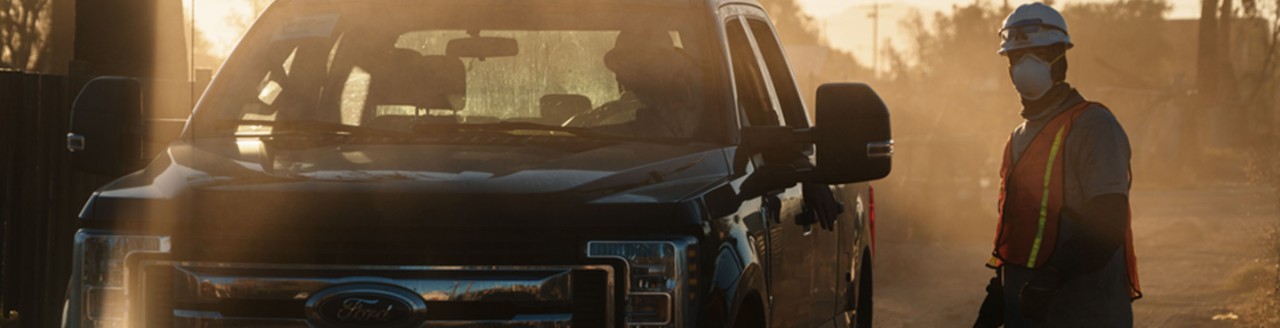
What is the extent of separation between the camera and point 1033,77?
311 inches

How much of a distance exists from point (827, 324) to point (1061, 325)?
32.4 inches

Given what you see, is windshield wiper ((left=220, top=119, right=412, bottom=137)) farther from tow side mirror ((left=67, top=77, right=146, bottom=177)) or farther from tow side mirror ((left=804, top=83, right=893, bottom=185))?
tow side mirror ((left=804, top=83, right=893, bottom=185))

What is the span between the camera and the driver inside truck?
6.79 metres

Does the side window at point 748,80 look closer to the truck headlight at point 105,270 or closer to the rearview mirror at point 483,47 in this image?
the rearview mirror at point 483,47

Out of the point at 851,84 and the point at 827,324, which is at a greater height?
the point at 851,84

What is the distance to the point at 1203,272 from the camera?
24281mm

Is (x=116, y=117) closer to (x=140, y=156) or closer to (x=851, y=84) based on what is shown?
(x=140, y=156)

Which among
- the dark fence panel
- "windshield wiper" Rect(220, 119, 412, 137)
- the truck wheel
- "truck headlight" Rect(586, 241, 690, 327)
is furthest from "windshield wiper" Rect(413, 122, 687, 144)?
the dark fence panel

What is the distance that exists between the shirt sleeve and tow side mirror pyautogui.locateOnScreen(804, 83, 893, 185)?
1342 mm

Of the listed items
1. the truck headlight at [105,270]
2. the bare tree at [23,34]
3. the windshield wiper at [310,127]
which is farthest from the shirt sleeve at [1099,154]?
the bare tree at [23,34]

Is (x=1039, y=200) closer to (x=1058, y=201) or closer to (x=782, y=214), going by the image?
(x=1058, y=201)

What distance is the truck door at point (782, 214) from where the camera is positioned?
689cm

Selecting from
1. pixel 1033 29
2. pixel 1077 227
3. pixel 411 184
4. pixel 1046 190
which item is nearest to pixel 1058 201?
pixel 1046 190

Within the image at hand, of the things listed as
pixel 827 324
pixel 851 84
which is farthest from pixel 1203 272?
pixel 851 84
